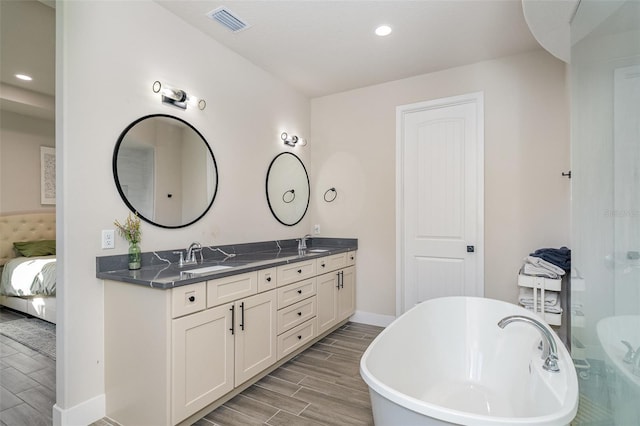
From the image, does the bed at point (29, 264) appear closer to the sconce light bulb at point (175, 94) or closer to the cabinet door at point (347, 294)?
the sconce light bulb at point (175, 94)

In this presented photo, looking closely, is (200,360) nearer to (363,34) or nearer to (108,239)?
(108,239)

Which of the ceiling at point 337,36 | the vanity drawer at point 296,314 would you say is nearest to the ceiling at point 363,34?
the ceiling at point 337,36

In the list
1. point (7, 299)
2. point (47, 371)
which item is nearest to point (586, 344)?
point (47, 371)

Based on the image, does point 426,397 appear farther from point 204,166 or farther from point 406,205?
point 204,166

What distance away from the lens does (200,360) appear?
1867 mm

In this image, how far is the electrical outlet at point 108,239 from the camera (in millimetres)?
1984

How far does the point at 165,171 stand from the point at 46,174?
3462 mm

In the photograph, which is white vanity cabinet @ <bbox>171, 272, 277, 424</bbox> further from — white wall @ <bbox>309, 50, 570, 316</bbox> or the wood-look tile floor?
white wall @ <bbox>309, 50, 570, 316</bbox>

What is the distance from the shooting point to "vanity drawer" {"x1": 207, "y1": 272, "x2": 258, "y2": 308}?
1.95m

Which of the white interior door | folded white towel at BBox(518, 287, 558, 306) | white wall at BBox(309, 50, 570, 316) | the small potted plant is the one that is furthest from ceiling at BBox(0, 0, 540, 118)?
folded white towel at BBox(518, 287, 558, 306)

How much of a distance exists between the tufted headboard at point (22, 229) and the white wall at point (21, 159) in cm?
10

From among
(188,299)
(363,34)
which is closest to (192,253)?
(188,299)

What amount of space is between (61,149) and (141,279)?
870mm

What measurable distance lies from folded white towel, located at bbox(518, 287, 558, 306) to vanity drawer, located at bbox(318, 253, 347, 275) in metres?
1.65
